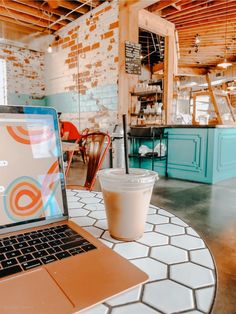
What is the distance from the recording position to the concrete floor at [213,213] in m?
1.38

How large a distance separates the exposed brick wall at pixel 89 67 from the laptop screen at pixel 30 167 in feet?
13.5

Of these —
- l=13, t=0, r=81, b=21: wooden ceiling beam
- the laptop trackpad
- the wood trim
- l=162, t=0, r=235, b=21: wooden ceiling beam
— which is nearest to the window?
l=13, t=0, r=81, b=21: wooden ceiling beam

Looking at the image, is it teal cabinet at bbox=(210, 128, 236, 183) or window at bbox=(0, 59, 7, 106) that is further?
window at bbox=(0, 59, 7, 106)

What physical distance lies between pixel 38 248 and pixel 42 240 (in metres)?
0.03

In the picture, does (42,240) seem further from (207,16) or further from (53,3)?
(207,16)

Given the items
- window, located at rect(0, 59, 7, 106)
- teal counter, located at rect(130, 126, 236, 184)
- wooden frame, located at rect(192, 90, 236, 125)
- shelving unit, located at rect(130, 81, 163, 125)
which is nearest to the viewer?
teal counter, located at rect(130, 126, 236, 184)

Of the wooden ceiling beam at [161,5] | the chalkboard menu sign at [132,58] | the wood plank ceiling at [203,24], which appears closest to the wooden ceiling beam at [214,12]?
the wood plank ceiling at [203,24]

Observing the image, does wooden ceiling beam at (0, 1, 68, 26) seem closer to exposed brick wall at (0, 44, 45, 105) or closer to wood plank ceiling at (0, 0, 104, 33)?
wood plank ceiling at (0, 0, 104, 33)

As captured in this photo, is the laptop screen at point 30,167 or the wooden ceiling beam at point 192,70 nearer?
the laptop screen at point 30,167

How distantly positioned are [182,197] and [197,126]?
140 cm

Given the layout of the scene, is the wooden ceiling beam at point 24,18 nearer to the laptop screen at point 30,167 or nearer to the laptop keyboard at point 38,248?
the laptop screen at point 30,167

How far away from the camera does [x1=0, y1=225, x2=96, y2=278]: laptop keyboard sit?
18.0 inches

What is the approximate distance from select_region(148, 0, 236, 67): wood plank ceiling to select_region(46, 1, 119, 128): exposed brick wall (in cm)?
113

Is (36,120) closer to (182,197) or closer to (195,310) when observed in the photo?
(195,310)
